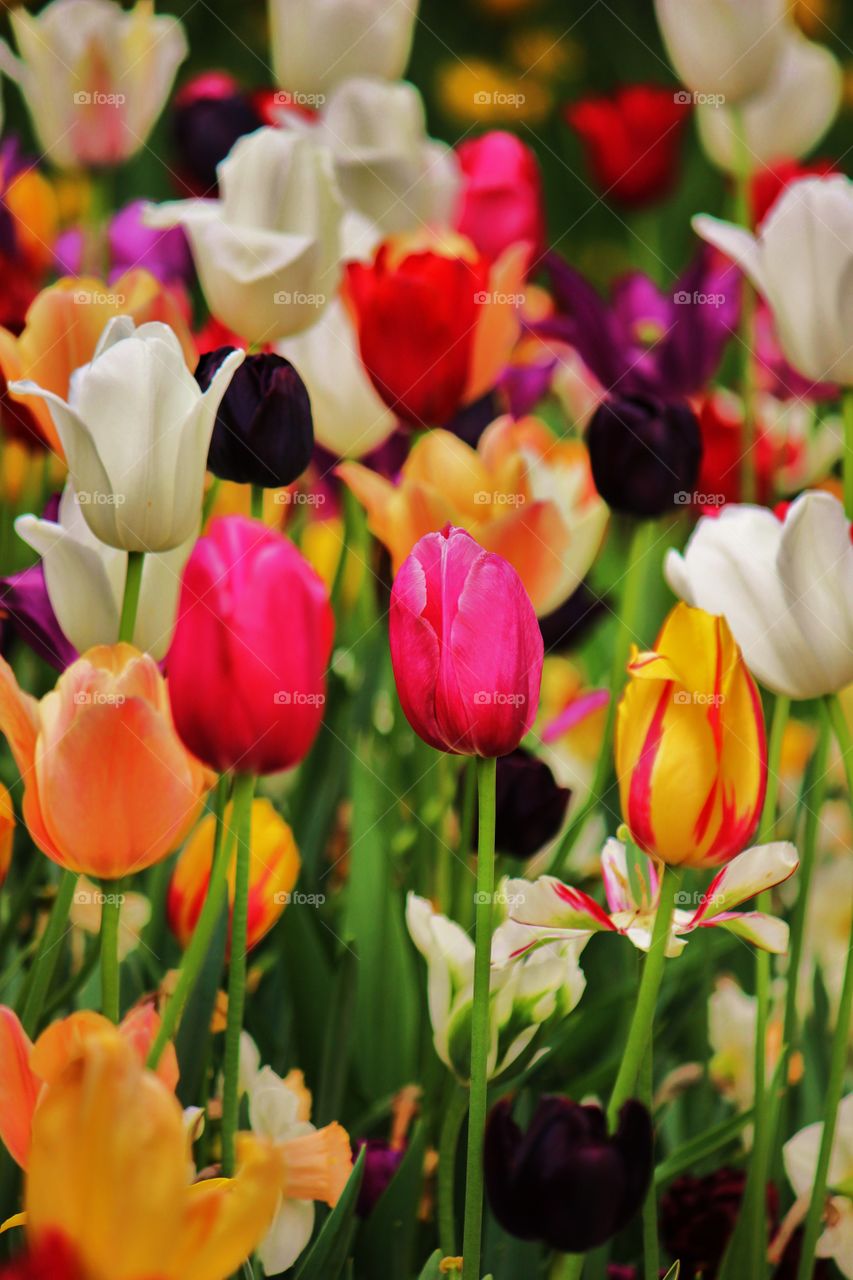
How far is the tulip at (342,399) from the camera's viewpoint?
814mm

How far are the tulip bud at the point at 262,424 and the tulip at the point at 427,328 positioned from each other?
0.41ft

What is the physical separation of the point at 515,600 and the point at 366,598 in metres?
0.45

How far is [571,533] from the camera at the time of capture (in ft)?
2.52

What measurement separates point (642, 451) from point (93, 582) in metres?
0.27

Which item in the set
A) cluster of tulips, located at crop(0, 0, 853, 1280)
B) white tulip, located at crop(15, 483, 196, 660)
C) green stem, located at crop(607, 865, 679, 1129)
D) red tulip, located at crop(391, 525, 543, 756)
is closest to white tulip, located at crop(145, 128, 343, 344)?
cluster of tulips, located at crop(0, 0, 853, 1280)

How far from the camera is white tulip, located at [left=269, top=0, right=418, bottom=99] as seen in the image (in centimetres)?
96

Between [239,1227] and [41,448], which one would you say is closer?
[239,1227]

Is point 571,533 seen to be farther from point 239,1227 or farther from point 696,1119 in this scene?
point 239,1227

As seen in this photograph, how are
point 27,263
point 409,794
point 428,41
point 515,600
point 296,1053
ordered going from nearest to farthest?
1. point 515,600
2. point 296,1053
3. point 409,794
4. point 27,263
5. point 428,41

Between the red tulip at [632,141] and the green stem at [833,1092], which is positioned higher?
the red tulip at [632,141]

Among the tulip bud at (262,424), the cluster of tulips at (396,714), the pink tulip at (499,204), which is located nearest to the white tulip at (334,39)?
the cluster of tulips at (396,714)

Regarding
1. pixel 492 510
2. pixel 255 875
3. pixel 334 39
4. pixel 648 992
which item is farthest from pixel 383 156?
pixel 648 992

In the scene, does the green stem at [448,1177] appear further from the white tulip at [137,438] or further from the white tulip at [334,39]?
the white tulip at [334,39]

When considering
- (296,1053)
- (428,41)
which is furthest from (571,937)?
(428,41)
